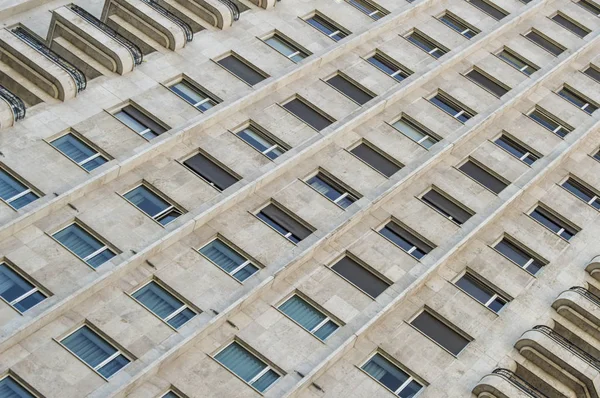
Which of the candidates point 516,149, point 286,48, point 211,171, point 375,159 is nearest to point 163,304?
point 211,171

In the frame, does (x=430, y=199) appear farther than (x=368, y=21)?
No

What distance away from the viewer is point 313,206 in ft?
161

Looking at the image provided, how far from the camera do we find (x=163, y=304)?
1729 inches

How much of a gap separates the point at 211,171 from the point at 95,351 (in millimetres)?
10640

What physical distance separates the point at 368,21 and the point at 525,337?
20690 millimetres

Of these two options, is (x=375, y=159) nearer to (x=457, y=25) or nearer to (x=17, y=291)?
(x=457, y=25)

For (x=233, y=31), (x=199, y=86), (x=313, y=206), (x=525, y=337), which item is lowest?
(x=525, y=337)

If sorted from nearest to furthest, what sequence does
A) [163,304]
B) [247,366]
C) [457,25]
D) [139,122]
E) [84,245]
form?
[247,366]
[163,304]
[84,245]
[139,122]
[457,25]

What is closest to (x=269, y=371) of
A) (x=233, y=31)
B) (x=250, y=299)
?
(x=250, y=299)

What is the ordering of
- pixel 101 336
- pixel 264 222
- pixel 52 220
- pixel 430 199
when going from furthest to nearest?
1. pixel 430 199
2. pixel 264 222
3. pixel 52 220
4. pixel 101 336

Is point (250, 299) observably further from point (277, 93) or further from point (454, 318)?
point (277, 93)

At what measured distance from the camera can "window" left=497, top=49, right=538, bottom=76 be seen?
200ft

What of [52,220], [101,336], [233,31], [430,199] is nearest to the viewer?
[101,336]

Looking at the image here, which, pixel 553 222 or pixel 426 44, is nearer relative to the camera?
pixel 553 222
